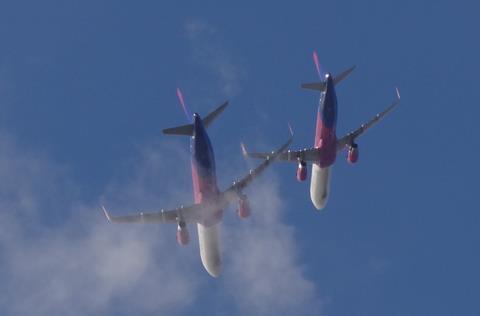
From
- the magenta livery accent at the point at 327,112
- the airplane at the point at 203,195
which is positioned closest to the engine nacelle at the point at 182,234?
the airplane at the point at 203,195

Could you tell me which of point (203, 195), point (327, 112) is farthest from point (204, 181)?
point (327, 112)

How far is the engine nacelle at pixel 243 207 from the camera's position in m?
190

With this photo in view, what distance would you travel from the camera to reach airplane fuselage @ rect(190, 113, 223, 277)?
18450 centimetres

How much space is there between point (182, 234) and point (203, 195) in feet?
17.0

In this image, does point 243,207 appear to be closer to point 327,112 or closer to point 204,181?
point 204,181

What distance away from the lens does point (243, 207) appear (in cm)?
19038

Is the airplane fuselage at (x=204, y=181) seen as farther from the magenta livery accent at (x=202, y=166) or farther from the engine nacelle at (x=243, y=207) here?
the engine nacelle at (x=243, y=207)

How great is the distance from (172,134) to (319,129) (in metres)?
22.0

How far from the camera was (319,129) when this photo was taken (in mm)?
199250

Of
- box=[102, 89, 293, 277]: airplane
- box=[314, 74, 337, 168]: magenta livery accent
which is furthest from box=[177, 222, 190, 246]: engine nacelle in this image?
box=[314, 74, 337, 168]: magenta livery accent

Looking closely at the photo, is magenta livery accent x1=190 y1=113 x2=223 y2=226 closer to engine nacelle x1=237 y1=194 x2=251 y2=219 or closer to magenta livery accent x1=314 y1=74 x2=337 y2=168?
engine nacelle x1=237 y1=194 x2=251 y2=219

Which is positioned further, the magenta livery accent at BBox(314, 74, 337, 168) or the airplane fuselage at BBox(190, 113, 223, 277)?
the magenta livery accent at BBox(314, 74, 337, 168)

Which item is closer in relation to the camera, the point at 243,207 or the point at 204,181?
the point at 204,181

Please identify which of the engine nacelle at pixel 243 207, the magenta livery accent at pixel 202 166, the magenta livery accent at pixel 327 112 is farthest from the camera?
the magenta livery accent at pixel 327 112
